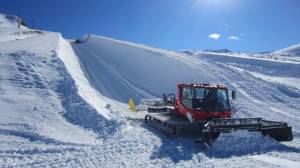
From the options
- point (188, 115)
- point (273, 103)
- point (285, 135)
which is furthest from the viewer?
point (273, 103)

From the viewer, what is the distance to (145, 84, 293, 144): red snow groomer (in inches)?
503

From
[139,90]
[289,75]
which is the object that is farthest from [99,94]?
[289,75]

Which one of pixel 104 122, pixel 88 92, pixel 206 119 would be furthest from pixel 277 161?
pixel 88 92

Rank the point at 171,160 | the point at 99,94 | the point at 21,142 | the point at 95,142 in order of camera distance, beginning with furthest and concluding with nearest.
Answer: the point at 99,94, the point at 95,142, the point at 21,142, the point at 171,160

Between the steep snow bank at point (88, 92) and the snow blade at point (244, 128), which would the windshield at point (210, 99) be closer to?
the snow blade at point (244, 128)

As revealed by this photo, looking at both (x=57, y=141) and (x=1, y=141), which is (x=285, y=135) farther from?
(x=1, y=141)

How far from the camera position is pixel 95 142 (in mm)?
12422

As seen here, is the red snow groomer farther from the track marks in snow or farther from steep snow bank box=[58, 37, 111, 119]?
steep snow bank box=[58, 37, 111, 119]

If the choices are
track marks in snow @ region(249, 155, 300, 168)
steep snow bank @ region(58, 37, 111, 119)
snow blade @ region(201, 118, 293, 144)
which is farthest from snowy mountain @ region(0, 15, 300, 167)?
snow blade @ region(201, 118, 293, 144)

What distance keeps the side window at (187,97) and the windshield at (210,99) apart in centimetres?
A: 27

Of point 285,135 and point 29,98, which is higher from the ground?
point 29,98

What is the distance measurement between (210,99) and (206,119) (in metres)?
0.87

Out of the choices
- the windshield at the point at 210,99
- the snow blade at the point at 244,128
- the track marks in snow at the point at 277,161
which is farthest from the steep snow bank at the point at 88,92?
the track marks in snow at the point at 277,161

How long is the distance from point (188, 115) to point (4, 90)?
8072 millimetres
